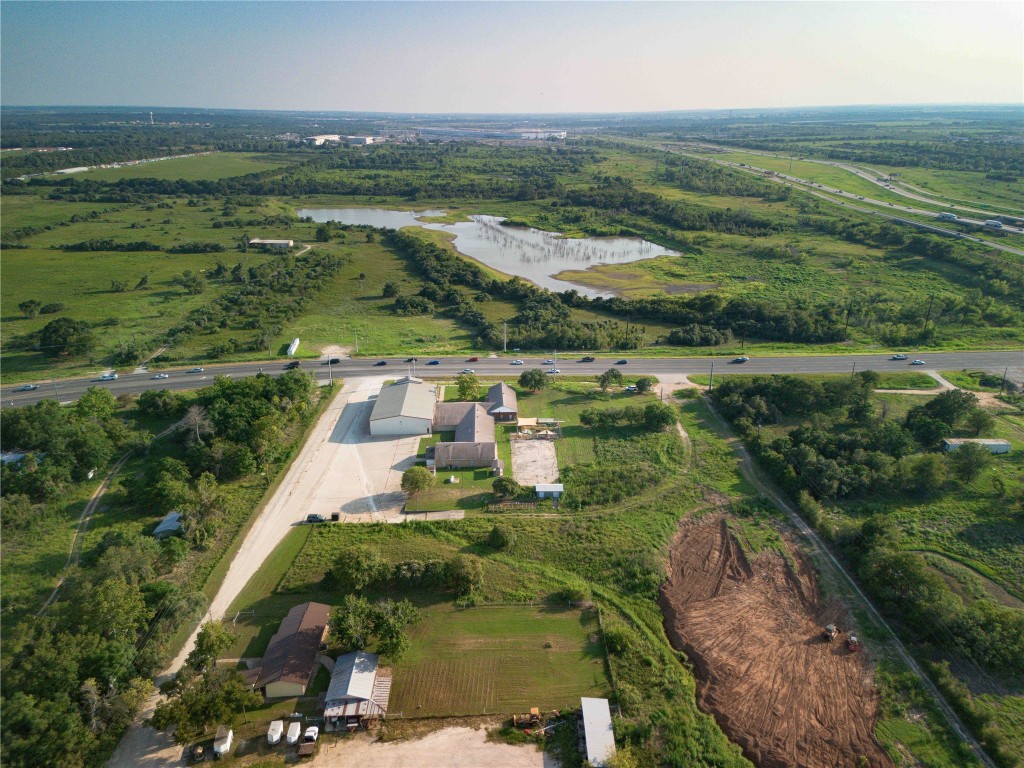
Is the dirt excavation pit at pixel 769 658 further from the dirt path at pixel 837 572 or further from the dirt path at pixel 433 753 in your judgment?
the dirt path at pixel 433 753

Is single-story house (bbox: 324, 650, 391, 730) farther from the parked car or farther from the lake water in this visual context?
the lake water

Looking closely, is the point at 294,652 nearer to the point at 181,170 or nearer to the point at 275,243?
the point at 275,243

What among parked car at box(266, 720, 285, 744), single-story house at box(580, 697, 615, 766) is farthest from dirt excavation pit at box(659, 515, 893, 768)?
parked car at box(266, 720, 285, 744)

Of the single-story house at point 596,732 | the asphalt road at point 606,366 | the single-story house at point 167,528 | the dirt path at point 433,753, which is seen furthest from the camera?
the asphalt road at point 606,366

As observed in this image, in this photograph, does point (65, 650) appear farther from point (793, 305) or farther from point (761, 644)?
point (793, 305)

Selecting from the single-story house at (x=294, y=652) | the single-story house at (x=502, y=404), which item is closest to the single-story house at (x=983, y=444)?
the single-story house at (x=502, y=404)

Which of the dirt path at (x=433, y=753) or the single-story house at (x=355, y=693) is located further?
the single-story house at (x=355, y=693)

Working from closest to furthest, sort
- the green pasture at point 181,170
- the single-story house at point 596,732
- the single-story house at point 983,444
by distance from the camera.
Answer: the single-story house at point 596,732 < the single-story house at point 983,444 < the green pasture at point 181,170

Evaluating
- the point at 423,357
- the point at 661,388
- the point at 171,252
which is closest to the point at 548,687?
the point at 661,388
